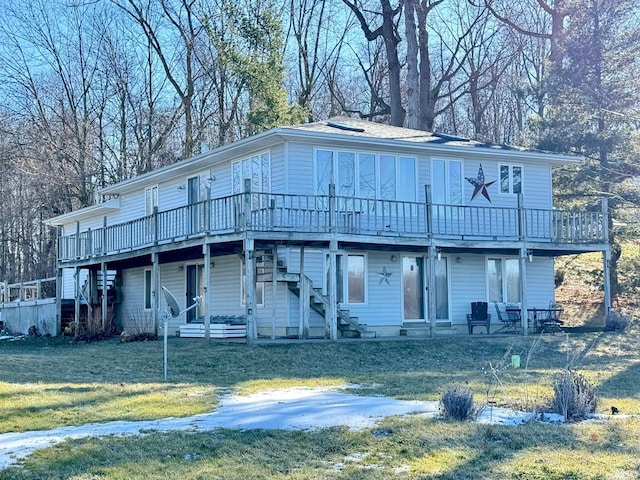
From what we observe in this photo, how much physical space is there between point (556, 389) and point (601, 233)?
14313mm

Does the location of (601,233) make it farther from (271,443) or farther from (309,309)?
(271,443)

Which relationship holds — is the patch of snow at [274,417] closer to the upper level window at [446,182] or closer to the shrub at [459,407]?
the shrub at [459,407]

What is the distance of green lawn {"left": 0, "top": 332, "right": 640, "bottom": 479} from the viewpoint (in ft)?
23.8

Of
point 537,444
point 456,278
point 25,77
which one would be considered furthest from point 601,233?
point 25,77

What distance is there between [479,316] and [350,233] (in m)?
6.14

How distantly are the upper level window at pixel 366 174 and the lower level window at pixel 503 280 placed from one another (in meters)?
3.84

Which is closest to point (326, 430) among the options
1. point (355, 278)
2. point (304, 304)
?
point (304, 304)

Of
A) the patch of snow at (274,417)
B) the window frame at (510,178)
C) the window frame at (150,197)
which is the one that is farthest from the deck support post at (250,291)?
the window frame at (150,197)

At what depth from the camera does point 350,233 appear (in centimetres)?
1911

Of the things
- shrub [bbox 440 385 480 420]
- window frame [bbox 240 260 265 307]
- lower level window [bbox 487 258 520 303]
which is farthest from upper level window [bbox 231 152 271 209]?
shrub [bbox 440 385 480 420]

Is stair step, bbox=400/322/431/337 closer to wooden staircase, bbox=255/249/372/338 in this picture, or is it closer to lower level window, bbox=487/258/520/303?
wooden staircase, bbox=255/249/372/338

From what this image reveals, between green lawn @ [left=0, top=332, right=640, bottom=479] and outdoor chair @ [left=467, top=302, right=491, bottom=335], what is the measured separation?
3.67m

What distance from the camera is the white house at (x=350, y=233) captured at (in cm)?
1941

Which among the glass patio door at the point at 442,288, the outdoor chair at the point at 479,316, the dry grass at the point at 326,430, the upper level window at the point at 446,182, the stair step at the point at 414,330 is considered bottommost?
the dry grass at the point at 326,430
